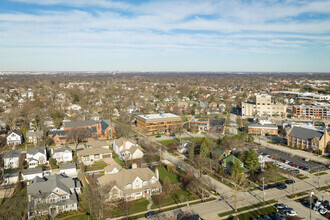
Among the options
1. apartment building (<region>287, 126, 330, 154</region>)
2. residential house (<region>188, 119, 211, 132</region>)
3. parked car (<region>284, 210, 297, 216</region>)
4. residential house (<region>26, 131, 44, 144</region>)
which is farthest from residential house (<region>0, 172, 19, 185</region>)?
apartment building (<region>287, 126, 330, 154</region>)

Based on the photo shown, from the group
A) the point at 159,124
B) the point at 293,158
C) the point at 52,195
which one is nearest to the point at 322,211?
the point at 293,158

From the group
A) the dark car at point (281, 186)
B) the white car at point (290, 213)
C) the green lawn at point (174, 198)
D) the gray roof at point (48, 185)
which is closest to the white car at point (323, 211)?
the white car at point (290, 213)

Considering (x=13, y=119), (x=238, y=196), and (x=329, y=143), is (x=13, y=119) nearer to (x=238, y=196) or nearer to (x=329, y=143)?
(x=238, y=196)

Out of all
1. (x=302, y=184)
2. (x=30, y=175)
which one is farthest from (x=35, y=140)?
(x=302, y=184)

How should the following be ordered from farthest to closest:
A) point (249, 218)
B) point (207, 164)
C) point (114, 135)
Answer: point (114, 135) → point (207, 164) → point (249, 218)

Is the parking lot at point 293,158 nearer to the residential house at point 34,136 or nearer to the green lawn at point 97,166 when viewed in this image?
the green lawn at point 97,166

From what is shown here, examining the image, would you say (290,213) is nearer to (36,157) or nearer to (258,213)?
(258,213)
